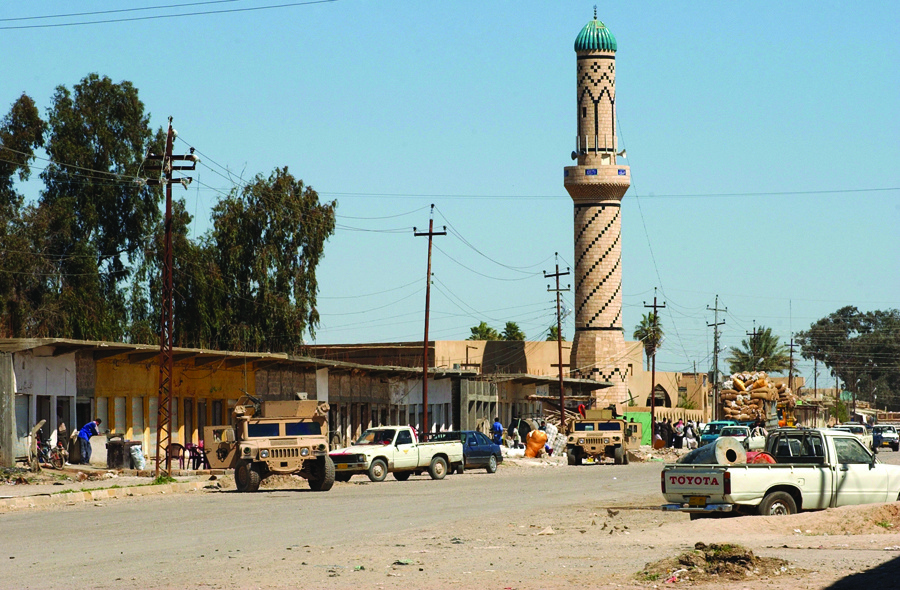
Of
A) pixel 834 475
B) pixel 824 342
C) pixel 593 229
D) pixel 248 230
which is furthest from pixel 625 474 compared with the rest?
pixel 824 342

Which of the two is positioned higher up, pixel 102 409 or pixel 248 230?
pixel 248 230

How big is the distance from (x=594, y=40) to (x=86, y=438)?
5719 centimetres

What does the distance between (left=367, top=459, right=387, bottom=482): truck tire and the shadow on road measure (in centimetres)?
2007

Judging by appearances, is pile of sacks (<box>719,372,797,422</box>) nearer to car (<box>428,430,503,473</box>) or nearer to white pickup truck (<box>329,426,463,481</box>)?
car (<box>428,430,503,473</box>)

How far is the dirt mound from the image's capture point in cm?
1215

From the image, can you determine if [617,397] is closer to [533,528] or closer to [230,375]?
[230,375]

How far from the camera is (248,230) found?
196 ft

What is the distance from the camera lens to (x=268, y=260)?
2340 inches

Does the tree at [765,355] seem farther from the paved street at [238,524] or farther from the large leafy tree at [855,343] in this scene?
the paved street at [238,524]

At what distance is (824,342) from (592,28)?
331ft

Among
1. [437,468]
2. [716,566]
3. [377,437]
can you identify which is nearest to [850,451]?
[716,566]

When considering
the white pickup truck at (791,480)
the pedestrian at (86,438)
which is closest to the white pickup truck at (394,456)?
the pedestrian at (86,438)

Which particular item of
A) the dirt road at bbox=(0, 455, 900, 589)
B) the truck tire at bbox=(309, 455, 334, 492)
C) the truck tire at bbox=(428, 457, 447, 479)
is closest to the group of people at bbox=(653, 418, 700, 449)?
the truck tire at bbox=(428, 457, 447, 479)

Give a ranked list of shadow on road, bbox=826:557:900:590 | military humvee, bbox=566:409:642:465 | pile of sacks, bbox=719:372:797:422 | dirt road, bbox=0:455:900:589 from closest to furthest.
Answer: shadow on road, bbox=826:557:900:590 → dirt road, bbox=0:455:900:589 → military humvee, bbox=566:409:642:465 → pile of sacks, bbox=719:372:797:422
